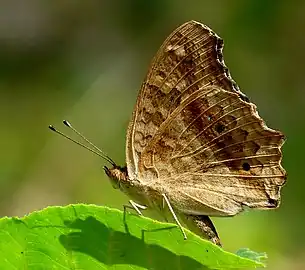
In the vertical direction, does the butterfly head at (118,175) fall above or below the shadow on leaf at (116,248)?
above

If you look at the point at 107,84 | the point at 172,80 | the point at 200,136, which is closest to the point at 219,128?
the point at 200,136

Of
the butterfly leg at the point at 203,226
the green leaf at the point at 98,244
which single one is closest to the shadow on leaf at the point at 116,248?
the green leaf at the point at 98,244

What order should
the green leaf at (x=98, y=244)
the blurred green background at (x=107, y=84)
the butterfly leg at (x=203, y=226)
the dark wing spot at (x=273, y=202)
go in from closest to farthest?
the green leaf at (x=98, y=244), the butterfly leg at (x=203, y=226), the dark wing spot at (x=273, y=202), the blurred green background at (x=107, y=84)

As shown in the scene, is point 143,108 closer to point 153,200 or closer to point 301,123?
point 153,200

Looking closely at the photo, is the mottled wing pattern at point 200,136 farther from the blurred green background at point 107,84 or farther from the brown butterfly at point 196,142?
the blurred green background at point 107,84

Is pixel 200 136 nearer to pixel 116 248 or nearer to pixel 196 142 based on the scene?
pixel 196 142

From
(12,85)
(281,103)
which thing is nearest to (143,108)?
(281,103)

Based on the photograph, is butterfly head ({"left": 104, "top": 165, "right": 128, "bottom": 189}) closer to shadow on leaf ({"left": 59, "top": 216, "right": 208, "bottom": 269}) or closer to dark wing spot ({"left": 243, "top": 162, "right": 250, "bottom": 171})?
dark wing spot ({"left": 243, "top": 162, "right": 250, "bottom": 171})
